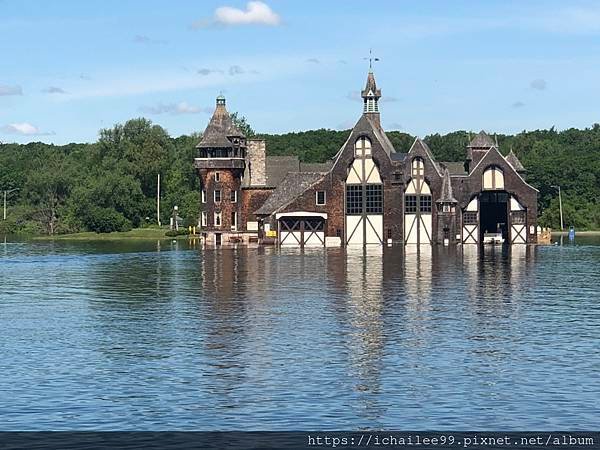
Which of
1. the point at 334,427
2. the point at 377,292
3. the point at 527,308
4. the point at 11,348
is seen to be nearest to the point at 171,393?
the point at 334,427

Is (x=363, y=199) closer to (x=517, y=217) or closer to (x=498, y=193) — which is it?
(x=498, y=193)

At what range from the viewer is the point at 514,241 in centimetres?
10175

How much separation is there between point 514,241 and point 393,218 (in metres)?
12.3

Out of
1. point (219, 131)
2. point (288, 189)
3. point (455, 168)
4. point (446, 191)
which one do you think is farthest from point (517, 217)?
point (219, 131)

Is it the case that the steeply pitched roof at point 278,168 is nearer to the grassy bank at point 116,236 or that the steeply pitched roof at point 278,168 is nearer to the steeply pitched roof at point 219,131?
the steeply pitched roof at point 219,131

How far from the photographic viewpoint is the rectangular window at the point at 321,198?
99.9 meters

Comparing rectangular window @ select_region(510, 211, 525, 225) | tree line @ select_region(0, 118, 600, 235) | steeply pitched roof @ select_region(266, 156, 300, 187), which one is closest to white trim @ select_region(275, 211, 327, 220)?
steeply pitched roof @ select_region(266, 156, 300, 187)

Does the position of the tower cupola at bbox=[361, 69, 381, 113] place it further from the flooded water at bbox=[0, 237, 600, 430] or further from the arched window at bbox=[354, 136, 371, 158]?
the flooded water at bbox=[0, 237, 600, 430]

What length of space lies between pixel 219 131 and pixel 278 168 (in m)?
7.78

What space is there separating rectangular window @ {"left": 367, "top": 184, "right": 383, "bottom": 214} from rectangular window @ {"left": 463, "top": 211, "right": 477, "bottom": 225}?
8.35 metres

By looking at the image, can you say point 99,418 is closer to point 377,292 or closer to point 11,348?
point 11,348


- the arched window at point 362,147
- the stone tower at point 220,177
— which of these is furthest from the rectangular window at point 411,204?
the stone tower at point 220,177

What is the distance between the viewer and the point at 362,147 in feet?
326

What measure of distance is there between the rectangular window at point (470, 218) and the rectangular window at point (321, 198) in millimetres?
13764
